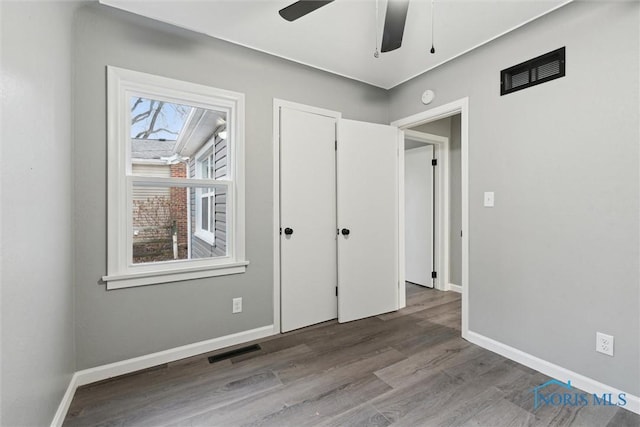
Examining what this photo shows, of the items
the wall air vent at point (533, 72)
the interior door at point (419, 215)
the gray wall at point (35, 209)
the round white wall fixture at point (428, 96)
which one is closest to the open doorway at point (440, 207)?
the interior door at point (419, 215)

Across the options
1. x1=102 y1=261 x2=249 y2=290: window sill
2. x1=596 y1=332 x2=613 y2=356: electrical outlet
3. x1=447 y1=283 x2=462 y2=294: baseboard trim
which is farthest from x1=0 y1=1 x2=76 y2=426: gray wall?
x1=447 y1=283 x2=462 y2=294: baseboard trim

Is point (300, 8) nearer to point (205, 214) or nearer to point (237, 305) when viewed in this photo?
point (205, 214)

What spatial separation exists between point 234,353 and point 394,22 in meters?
2.59

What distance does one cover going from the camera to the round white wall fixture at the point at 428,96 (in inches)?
113

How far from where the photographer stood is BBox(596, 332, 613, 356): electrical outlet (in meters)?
1.78

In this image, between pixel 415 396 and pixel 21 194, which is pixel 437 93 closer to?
pixel 415 396

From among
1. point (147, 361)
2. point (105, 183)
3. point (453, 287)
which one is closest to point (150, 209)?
point (105, 183)

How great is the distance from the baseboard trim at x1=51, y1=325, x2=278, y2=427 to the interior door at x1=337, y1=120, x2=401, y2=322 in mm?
952

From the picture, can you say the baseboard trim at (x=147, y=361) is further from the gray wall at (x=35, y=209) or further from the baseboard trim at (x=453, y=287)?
the baseboard trim at (x=453, y=287)

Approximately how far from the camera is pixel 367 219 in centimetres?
312

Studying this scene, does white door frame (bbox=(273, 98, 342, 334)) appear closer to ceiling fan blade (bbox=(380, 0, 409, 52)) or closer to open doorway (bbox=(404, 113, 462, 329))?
ceiling fan blade (bbox=(380, 0, 409, 52))

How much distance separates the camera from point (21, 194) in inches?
44.9

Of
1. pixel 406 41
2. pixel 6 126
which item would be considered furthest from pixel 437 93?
pixel 6 126

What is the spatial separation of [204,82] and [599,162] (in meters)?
2.84
